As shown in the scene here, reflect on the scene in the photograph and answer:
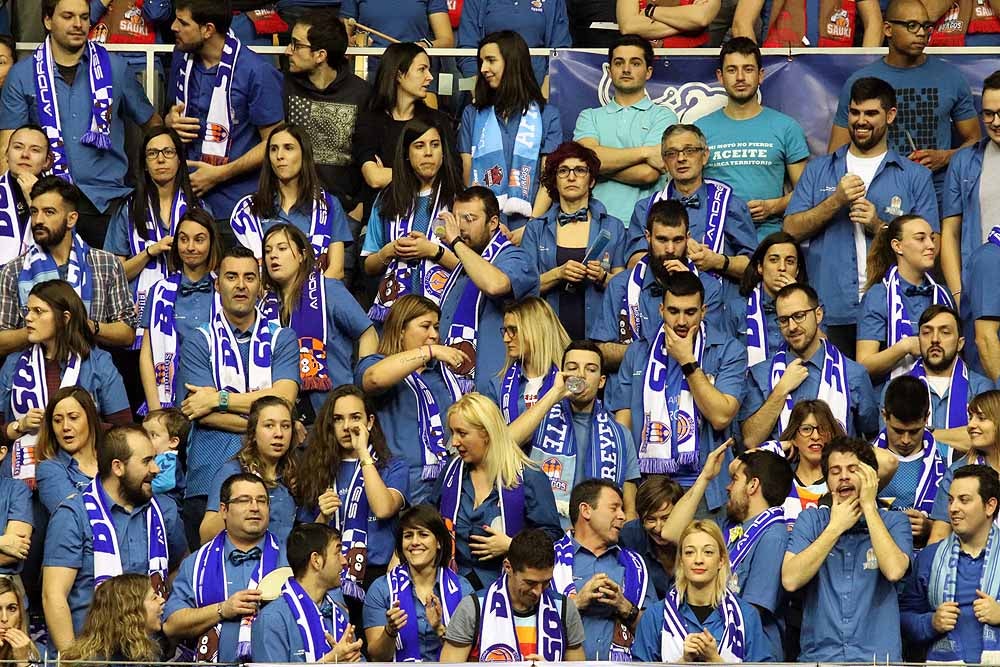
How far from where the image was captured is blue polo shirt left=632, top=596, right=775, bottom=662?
30.3 ft

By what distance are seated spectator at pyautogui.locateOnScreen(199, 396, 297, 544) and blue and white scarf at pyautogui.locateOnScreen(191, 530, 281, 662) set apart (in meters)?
0.36

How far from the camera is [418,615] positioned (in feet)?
31.8

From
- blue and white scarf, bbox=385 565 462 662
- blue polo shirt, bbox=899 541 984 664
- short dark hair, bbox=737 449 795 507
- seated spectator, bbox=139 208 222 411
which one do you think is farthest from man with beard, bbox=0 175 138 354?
blue polo shirt, bbox=899 541 984 664

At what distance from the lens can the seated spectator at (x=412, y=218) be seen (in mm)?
11836

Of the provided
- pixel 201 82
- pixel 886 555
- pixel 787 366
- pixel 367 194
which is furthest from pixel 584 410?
pixel 201 82

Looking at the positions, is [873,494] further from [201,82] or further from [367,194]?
[201,82]

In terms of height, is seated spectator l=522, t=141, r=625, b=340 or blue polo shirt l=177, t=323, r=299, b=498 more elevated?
seated spectator l=522, t=141, r=625, b=340

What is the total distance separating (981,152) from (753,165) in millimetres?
1253

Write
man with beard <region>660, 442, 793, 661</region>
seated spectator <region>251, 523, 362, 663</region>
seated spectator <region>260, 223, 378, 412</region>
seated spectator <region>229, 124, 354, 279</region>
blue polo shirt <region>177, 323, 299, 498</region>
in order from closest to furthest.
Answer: seated spectator <region>251, 523, 362, 663</region>, man with beard <region>660, 442, 793, 661</region>, blue polo shirt <region>177, 323, 299, 498</region>, seated spectator <region>260, 223, 378, 412</region>, seated spectator <region>229, 124, 354, 279</region>

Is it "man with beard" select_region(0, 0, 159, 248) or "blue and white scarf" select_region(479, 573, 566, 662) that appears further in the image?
"man with beard" select_region(0, 0, 159, 248)

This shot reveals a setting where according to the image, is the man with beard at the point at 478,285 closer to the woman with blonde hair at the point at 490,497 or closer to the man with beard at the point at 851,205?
the woman with blonde hair at the point at 490,497

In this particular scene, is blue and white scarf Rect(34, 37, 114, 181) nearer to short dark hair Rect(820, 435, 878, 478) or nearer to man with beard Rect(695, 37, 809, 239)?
man with beard Rect(695, 37, 809, 239)

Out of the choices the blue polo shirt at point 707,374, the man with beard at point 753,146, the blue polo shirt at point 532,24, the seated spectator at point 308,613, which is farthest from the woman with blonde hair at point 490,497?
the blue polo shirt at point 532,24

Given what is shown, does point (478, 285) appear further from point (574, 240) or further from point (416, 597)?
point (416, 597)
